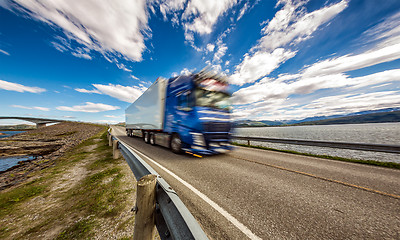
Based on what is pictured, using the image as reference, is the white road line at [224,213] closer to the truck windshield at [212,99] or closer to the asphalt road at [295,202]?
the asphalt road at [295,202]

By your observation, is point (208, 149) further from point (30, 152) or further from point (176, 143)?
point (30, 152)

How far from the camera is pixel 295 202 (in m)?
2.71

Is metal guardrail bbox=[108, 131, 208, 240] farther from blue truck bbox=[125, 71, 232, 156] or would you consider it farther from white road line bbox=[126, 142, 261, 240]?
blue truck bbox=[125, 71, 232, 156]

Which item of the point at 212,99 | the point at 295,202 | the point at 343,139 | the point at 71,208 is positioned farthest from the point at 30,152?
the point at 343,139

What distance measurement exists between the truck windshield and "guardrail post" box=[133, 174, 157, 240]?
4847 millimetres

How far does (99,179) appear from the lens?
3.83 metres

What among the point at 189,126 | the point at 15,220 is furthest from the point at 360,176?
the point at 15,220

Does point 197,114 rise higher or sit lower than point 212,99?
lower

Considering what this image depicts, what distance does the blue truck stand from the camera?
19.2ft

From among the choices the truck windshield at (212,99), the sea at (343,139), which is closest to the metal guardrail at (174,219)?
the truck windshield at (212,99)

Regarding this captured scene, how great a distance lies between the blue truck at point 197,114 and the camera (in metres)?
5.86

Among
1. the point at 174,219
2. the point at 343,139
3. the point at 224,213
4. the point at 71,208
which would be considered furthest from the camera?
the point at 343,139

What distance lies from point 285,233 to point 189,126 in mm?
4710

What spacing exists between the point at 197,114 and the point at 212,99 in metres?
1.23
